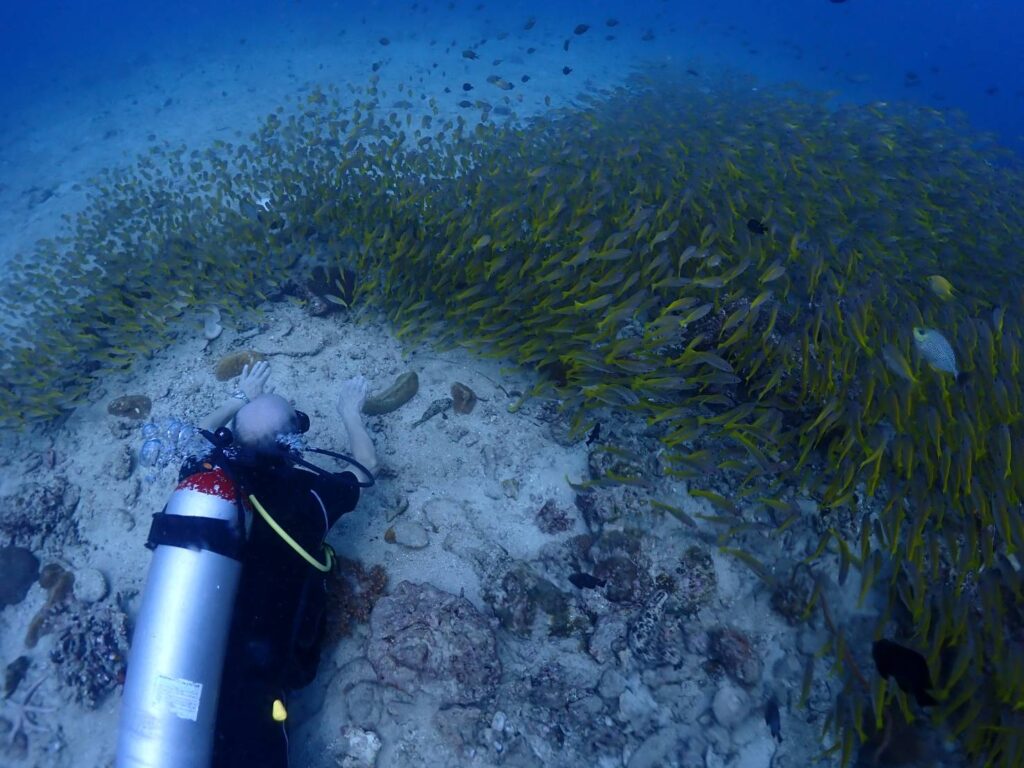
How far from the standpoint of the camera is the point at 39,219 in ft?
40.6

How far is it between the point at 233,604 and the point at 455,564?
1.81 meters

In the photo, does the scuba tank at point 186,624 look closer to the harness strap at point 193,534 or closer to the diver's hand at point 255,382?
the harness strap at point 193,534

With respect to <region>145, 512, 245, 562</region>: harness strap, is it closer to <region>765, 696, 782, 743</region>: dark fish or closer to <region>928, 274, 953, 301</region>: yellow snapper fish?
<region>765, 696, 782, 743</region>: dark fish

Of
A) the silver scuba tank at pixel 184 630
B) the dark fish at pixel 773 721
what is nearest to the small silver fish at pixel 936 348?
the dark fish at pixel 773 721

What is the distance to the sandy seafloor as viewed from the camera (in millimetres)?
3844

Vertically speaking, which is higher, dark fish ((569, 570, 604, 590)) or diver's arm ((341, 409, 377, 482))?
diver's arm ((341, 409, 377, 482))

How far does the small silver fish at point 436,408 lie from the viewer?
5.67 m

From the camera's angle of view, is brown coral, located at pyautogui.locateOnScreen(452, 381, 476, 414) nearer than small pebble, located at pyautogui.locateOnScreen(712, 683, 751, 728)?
No

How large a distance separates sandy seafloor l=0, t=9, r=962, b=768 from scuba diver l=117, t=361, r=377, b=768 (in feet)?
2.80

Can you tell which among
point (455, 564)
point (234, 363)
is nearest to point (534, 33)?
point (234, 363)

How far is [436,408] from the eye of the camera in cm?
573

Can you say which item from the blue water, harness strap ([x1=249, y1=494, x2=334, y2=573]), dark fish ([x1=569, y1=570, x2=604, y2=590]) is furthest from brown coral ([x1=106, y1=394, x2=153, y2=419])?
the blue water

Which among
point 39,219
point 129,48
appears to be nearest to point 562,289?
point 39,219

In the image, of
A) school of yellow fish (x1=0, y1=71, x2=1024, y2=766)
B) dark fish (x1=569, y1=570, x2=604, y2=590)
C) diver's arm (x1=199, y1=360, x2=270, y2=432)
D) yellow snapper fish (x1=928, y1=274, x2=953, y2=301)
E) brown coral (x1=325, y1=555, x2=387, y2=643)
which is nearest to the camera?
school of yellow fish (x1=0, y1=71, x2=1024, y2=766)
